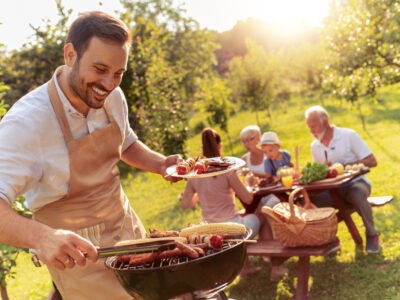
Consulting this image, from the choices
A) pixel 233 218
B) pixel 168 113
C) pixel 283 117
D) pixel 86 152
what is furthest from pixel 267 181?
pixel 283 117

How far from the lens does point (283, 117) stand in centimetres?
2414

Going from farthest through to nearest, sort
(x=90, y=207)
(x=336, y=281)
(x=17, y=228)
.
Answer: (x=336, y=281)
(x=90, y=207)
(x=17, y=228)

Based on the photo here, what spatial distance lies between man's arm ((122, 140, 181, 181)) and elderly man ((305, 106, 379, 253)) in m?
3.48

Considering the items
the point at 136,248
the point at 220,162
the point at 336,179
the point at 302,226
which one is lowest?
the point at 302,226

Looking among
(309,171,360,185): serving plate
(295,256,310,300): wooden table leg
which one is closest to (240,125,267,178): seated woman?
(309,171,360,185): serving plate

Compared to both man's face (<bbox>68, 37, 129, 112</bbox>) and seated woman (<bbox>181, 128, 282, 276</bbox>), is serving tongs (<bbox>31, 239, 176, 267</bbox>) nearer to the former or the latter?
man's face (<bbox>68, 37, 129, 112</bbox>)

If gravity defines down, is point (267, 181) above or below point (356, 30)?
below

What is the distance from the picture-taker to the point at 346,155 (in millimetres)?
6227

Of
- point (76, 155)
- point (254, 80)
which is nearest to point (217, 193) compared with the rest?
point (76, 155)

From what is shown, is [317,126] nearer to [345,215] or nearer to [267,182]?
[267,182]

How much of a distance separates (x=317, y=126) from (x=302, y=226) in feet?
5.35

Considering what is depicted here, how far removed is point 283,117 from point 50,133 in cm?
2229

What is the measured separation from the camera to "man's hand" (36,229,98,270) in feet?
6.02

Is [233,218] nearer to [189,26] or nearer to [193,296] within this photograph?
[193,296]
